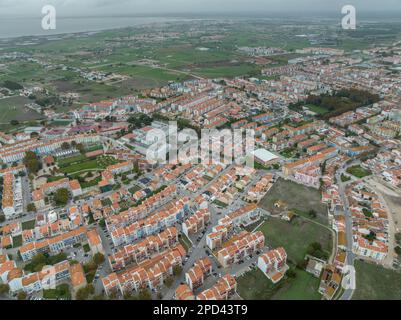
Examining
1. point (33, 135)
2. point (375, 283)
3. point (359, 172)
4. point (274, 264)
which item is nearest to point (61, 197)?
point (33, 135)

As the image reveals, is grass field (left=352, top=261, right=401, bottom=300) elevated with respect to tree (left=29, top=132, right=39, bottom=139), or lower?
lower

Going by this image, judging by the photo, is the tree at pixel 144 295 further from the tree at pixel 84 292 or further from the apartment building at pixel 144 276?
the tree at pixel 84 292

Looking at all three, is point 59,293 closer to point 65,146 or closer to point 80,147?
point 80,147

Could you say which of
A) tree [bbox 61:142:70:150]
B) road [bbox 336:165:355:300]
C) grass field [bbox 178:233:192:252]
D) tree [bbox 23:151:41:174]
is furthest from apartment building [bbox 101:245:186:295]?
tree [bbox 61:142:70:150]

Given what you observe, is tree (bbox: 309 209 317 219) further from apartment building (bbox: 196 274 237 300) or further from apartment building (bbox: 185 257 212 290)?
apartment building (bbox: 185 257 212 290)

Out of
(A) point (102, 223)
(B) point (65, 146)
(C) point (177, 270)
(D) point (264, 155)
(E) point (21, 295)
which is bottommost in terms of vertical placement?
(E) point (21, 295)
